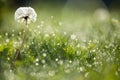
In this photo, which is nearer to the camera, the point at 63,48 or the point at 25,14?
the point at 63,48

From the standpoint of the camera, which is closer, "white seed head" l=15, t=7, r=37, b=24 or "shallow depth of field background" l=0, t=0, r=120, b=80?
"shallow depth of field background" l=0, t=0, r=120, b=80

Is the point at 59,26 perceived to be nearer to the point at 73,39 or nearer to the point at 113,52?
the point at 73,39

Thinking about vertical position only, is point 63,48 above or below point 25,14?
below

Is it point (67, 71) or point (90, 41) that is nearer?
point (67, 71)

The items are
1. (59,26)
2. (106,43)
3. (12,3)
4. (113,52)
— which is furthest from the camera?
(12,3)

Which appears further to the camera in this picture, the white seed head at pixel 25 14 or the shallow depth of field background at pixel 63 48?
the white seed head at pixel 25 14

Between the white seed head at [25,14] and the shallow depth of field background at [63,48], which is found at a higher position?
the white seed head at [25,14]

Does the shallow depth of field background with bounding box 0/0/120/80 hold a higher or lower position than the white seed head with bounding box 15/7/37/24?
lower

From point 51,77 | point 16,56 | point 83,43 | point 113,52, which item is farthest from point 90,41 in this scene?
point 51,77
